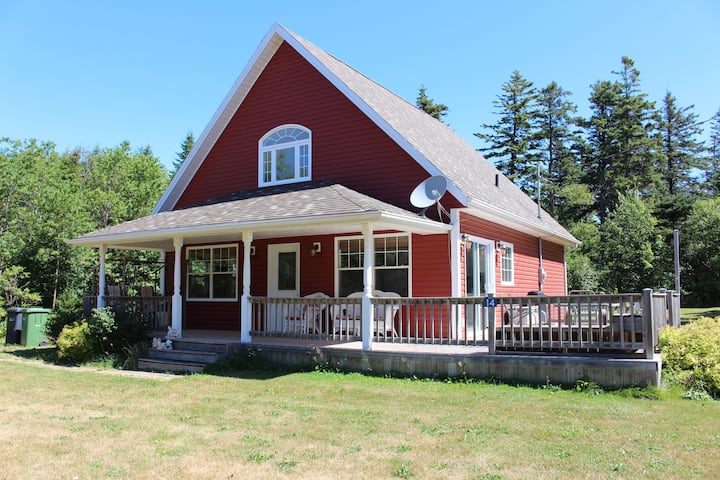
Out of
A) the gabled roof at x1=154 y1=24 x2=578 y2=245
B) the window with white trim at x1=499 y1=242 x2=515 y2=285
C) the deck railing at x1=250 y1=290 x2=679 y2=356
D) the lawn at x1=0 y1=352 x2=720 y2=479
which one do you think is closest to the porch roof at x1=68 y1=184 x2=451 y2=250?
the gabled roof at x1=154 y1=24 x2=578 y2=245

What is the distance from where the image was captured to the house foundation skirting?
8.37 metres

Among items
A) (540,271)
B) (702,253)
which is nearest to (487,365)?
(540,271)

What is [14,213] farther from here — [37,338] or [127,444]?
[127,444]

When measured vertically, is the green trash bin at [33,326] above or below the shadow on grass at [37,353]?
above

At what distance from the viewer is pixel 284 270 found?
1450cm

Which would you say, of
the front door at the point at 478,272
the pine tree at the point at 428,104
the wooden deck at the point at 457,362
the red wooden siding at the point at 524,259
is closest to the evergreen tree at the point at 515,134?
the pine tree at the point at 428,104

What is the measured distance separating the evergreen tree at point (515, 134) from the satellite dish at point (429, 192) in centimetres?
2896

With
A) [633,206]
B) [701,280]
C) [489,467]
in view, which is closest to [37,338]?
[489,467]

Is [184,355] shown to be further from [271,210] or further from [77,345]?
[271,210]

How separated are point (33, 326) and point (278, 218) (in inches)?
364

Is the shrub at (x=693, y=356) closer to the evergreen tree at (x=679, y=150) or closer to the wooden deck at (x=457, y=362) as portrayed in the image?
the wooden deck at (x=457, y=362)

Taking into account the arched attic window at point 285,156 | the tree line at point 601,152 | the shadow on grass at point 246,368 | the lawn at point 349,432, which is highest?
the tree line at point 601,152

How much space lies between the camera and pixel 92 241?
45.4 feet

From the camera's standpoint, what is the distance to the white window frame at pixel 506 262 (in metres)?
14.5
